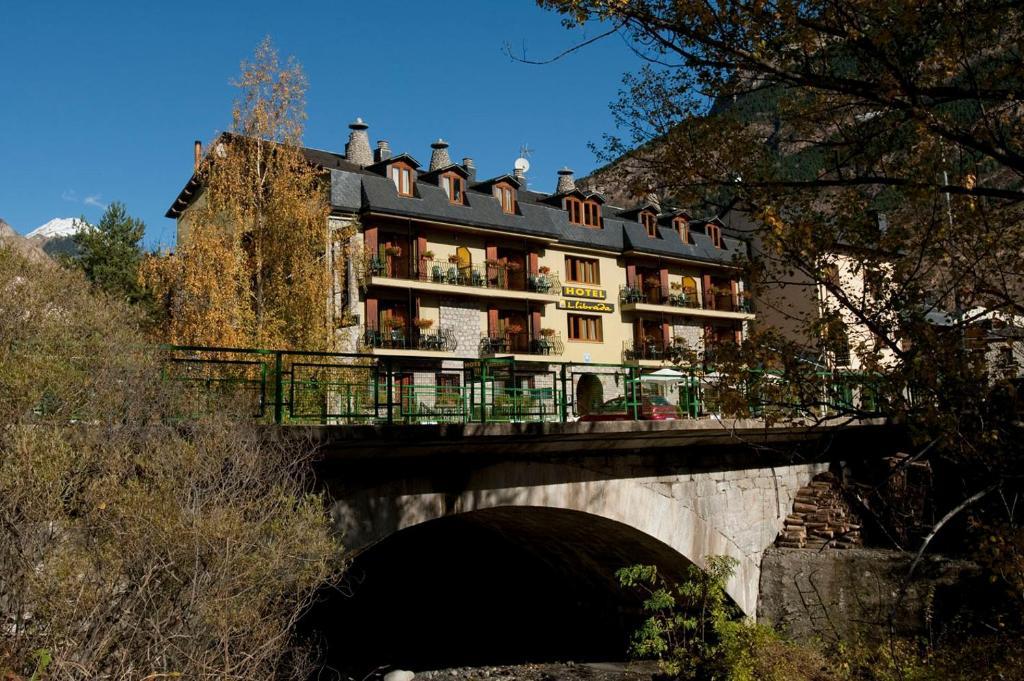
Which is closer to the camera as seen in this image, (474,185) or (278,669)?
(278,669)

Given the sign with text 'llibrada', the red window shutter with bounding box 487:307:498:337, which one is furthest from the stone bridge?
the sign with text 'llibrada'

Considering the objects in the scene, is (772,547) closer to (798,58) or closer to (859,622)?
(859,622)

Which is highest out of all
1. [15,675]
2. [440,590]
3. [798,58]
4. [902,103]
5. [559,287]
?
[559,287]

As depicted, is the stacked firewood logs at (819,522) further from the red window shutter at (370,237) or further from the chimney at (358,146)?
the chimney at (358,146)

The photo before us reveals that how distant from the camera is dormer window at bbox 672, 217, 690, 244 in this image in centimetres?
3616

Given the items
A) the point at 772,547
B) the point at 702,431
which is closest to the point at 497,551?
the point at 772,547

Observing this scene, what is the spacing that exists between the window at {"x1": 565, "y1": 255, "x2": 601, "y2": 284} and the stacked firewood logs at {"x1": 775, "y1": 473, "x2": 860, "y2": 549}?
17.1 m

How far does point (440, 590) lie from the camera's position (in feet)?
66.7

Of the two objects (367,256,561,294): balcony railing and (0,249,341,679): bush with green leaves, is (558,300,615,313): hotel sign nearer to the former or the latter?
(367,256,561,294): balcony railing

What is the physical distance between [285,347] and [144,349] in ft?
25.4

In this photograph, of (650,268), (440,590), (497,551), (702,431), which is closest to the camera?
(702,431)

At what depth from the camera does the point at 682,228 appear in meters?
36.4

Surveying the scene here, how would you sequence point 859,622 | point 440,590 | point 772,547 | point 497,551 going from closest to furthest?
point 859,622 < point 772,547 < point 497,551 < point 440,590

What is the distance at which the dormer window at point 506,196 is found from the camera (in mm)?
30422
